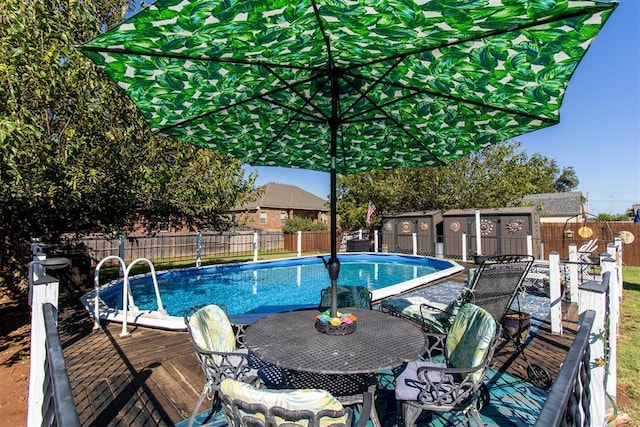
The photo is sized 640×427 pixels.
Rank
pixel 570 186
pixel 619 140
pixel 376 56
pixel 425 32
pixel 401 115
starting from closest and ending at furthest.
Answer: pixel 425 32 → pixel 376 56 → pixel 401 115 → pixel 619 140 → pixel 570 186

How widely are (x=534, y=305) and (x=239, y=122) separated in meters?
Answer: 6.55

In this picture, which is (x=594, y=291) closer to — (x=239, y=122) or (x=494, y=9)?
(x=494, y=9)

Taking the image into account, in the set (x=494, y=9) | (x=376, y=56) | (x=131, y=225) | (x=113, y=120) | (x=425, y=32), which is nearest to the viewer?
(x=494, y=9)

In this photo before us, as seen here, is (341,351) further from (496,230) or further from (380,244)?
(380,244)

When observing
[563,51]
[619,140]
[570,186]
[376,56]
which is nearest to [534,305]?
[563,51]

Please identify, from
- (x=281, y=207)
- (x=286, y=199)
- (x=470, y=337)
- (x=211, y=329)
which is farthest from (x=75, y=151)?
(x=286, y=199)

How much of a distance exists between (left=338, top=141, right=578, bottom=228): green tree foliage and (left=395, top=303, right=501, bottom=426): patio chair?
16.6 m

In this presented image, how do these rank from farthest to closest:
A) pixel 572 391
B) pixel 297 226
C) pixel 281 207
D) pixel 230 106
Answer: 1. pixel 281 207
2. pixel 297 226
3. pixel 230 106
4. pixel 572 391

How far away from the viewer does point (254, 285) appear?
1079 cm

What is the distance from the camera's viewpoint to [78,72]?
15.0 ft

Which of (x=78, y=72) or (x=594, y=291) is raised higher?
(x=78, y=72)

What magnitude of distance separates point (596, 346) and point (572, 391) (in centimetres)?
118

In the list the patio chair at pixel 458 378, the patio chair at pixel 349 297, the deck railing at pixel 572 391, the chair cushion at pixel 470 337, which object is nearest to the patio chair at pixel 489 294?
the patio chair at pixel 349 297

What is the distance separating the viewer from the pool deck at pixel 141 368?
281 centimetres
